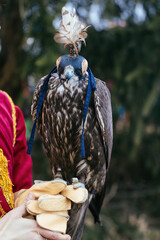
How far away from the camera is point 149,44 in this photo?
2805 mm

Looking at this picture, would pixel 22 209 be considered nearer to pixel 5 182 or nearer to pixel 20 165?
pixel 5 182

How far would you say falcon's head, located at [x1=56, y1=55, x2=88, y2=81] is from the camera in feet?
3.58

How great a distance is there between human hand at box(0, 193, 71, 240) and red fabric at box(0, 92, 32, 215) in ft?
0.97

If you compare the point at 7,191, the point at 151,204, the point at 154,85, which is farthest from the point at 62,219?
the point at 151,204

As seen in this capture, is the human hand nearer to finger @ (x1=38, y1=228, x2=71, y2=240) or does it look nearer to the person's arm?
finger @ (x1=38, y1=228, x2=71, y2=240)

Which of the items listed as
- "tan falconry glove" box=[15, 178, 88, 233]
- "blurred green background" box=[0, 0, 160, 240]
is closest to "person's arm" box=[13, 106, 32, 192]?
"tan falconry glove" box=[15, 178, 88, 233]

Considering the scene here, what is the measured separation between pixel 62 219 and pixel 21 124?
58 cm

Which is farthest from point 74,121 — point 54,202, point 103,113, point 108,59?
point 108,59

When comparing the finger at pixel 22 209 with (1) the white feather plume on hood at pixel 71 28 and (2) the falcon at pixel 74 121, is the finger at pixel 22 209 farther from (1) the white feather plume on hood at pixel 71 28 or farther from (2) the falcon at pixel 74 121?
(1) the white feather plume on hood at pixel 71 28

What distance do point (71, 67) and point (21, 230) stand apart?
625 mm

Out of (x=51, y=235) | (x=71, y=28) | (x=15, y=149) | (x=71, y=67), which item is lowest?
(x=51, y=235)

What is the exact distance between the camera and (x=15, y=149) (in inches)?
54.9

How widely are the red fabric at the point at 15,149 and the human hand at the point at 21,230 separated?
0.30 metres

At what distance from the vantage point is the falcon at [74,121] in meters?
1.10
